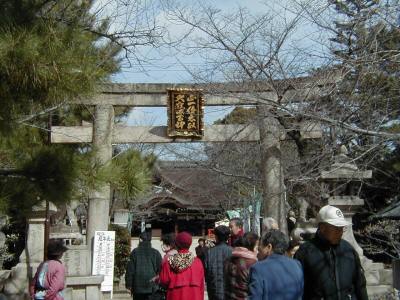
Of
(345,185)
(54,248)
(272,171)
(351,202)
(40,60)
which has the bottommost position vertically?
(54,248)

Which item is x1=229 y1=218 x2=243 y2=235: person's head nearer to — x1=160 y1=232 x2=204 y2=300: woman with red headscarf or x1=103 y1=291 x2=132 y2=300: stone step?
x1=160 y1=232 x2=204 y2=300: woman with red headscarf

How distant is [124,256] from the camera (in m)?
20.3

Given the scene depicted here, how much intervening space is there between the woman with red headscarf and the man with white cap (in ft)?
7.29

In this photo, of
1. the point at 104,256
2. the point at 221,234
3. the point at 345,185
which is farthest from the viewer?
the point at 104,256

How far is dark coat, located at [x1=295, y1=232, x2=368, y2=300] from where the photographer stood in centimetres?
424

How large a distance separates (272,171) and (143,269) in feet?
→ 22.3

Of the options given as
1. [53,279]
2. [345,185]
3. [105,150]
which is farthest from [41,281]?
[105,150]

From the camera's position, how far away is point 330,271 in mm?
4258

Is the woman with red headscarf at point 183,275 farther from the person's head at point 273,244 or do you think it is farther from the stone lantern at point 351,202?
the stone lantern at point 351,202

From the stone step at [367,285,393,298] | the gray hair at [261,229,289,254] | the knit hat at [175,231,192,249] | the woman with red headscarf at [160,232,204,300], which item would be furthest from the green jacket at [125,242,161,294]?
the stone step at [367,285,393,298]

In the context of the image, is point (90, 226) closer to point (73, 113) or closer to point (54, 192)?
point (73, 113)

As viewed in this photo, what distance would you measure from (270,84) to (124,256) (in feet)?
33.8

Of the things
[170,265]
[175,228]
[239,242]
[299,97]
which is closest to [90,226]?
[299,97]

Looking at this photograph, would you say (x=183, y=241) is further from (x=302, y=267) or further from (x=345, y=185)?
(x=345, y=185)
